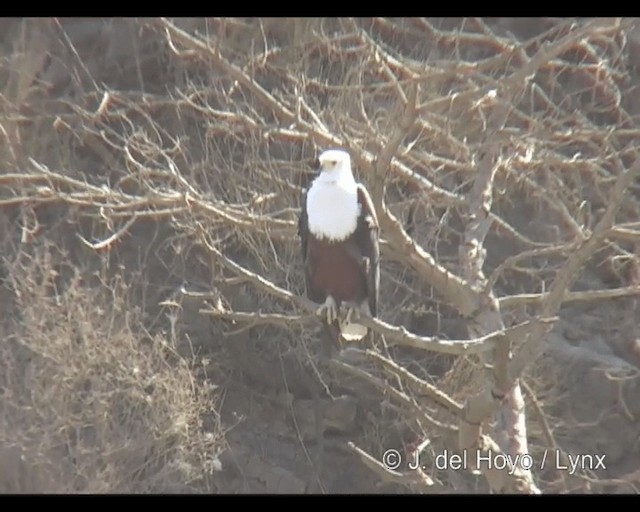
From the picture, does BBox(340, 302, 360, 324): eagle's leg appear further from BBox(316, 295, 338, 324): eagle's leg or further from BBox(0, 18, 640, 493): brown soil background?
BBox(0, 18, 640, 493): brown soil background

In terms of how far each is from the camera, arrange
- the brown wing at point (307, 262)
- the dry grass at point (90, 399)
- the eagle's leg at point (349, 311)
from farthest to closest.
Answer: the dry grass at point (90, 399)
the brown wing at point (307, 262)
the eagle's leg at point (349, 311)

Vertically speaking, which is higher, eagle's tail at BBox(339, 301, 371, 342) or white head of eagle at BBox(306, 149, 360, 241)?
white head of eagle at BBox(306, 149, 360, 241)

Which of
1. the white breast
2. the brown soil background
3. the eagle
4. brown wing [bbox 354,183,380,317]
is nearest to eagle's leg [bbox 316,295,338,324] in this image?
the eagle

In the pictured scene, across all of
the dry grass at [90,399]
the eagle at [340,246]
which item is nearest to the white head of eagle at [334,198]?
the eagle at [340,246]

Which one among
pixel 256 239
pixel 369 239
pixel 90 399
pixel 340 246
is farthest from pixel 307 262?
pixel 90 399

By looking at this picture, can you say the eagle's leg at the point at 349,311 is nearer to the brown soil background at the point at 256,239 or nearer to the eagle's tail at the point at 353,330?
the eagle's tail at the point at 353,330

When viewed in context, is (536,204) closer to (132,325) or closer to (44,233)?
(132,325)

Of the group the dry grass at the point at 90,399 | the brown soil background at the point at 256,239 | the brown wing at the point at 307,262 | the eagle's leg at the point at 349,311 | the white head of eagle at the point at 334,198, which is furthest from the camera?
the dry grass at the point at 90,399
